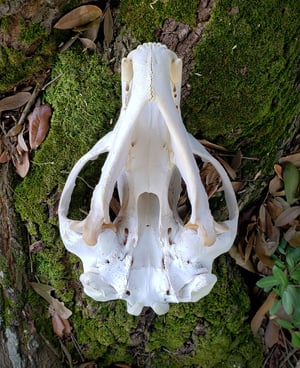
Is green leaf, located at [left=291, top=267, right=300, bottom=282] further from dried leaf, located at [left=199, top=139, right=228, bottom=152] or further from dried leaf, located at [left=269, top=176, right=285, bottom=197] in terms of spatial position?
dried leaf, located at [left=199, top=139, right=228, bottom=152]

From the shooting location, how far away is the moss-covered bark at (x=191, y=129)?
4.91 feet

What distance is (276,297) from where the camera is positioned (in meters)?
1.89

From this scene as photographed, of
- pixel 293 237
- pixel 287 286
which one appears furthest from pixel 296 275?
pixel 293 237

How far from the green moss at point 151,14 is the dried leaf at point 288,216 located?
794mm

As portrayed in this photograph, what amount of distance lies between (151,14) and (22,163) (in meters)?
0.65

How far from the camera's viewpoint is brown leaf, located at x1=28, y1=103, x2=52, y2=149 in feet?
5.37

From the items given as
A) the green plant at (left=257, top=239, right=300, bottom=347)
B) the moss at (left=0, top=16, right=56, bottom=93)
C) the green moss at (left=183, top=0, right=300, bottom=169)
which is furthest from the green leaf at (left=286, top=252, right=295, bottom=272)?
the moss at (left=0, top=16, right=56, bottom=93)

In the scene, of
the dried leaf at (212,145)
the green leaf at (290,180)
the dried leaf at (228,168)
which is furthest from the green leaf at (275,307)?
the dried leaf at (212,145)

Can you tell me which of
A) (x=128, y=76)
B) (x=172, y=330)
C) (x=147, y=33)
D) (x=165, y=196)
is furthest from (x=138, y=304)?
(x=147, y=33)

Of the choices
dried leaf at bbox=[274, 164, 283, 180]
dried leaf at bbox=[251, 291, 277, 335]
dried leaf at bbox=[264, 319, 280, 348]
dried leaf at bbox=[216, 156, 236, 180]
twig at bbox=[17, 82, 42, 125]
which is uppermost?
twig at bbox=[17, 82, 42, 125]

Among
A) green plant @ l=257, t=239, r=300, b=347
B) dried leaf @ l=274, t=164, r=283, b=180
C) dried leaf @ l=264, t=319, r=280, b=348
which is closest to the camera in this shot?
green plant @ l=257, t=239, r=300, b=347

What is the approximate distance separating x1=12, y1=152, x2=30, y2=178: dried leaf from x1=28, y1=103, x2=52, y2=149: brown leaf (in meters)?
0.06

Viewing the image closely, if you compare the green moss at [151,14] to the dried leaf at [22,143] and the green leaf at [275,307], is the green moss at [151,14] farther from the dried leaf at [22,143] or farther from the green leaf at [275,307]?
the green leaf at [275,307]

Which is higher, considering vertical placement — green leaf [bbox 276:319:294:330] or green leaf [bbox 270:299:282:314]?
green leaf [bbox 270:299:282:314]
